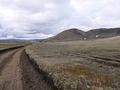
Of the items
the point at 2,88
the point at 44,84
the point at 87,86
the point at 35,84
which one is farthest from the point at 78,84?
the point at 2,88

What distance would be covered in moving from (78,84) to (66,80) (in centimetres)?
117

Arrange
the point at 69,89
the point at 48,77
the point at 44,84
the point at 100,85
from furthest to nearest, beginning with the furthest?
1. the point at 48,77
2. the point at 44,84
3. the point at 100,85
4. the point at 69,89

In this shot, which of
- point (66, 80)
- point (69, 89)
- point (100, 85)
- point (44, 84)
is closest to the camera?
point (69, 89)

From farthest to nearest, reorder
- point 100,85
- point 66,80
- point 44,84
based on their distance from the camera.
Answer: point 44,84 < point 66,80 < point 100,85

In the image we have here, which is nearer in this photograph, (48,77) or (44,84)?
(44,84)

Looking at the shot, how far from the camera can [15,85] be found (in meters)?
8.60

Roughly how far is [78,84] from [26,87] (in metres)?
4.54

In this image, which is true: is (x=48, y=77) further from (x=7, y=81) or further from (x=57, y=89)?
(x=7, y=81)

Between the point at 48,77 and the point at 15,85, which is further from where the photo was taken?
the point at 48,77

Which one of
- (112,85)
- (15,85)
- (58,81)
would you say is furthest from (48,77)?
(112,85)

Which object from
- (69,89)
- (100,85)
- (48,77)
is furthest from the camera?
(48,77)

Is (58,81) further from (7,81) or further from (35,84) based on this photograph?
(7,81)

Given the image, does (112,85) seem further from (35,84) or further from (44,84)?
(35,84)

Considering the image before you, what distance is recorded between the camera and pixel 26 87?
27.9ft
